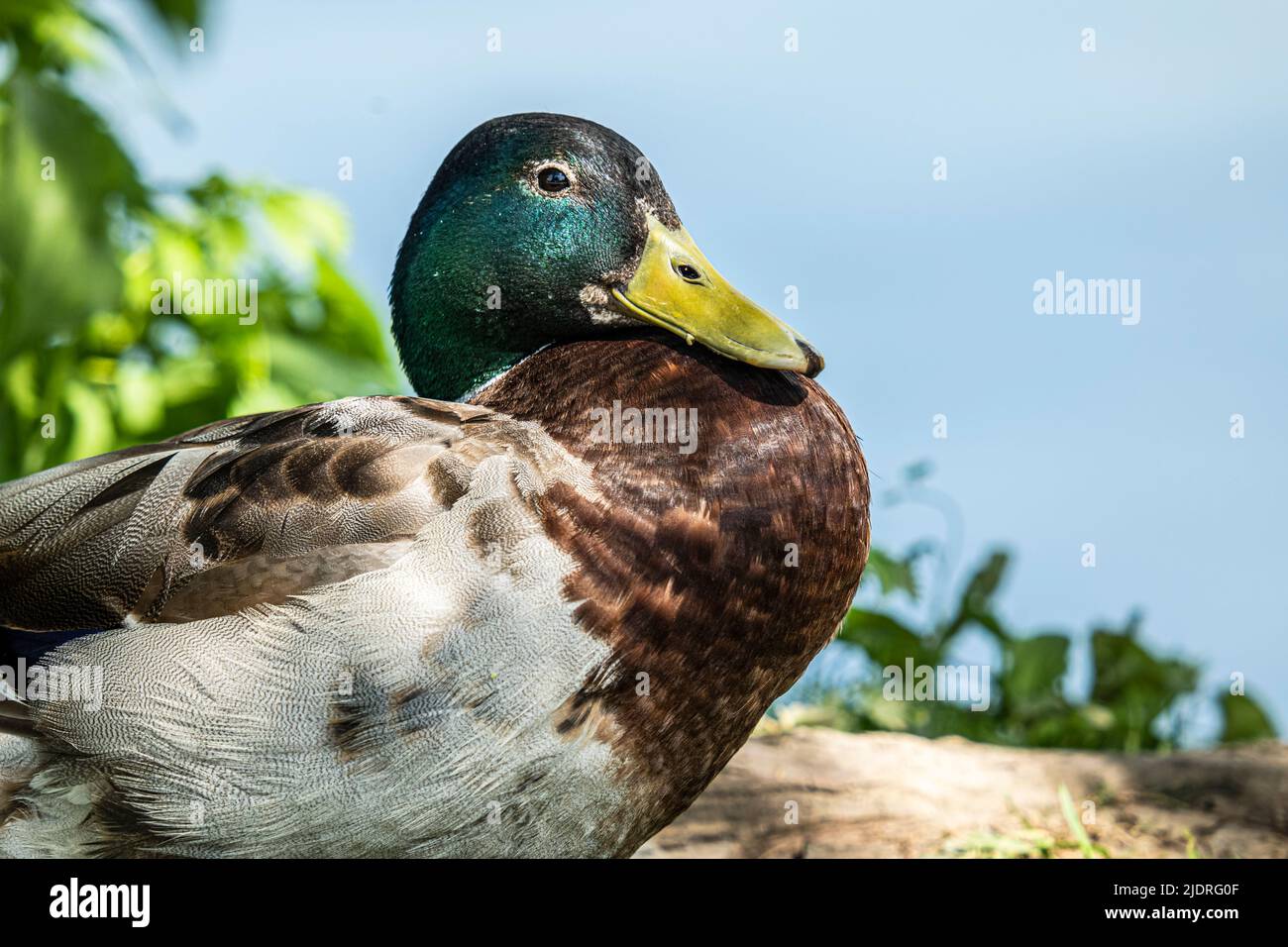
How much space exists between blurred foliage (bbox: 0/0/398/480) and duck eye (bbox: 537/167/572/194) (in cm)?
146

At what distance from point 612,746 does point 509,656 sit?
0.23m

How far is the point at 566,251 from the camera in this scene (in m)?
2.44

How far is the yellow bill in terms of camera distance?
7.73 ft

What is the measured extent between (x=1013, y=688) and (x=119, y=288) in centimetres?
285

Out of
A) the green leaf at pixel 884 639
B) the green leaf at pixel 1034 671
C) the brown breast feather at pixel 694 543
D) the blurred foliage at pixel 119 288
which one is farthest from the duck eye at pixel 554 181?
the green leaf at pixel 1034 671

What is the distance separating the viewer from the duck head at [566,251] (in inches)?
95.7

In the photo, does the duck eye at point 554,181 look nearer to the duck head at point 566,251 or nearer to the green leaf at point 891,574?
the duck head at point 566,251

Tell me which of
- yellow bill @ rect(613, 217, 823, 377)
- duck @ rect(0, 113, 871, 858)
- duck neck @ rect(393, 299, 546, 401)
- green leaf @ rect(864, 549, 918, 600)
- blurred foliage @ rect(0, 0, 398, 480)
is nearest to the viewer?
duck @ rect(0, 113, 871, 858)

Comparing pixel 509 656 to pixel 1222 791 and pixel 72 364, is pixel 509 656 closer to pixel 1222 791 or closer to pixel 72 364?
pixel 1222 791

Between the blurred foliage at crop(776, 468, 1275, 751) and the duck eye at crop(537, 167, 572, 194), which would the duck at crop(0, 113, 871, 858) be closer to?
the duck eye at crop(537, 167, 572, 194)

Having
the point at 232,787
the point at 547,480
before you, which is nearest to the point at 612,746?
the point at 547,480

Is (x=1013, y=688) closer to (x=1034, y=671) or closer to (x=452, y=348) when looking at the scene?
(x=1034, y=671)

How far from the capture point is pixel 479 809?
2.06m

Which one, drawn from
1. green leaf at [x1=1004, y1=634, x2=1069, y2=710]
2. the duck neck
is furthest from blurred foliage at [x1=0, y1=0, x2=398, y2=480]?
green leaf at [x1=1004, y1=634, x2=1069, y2=710]
